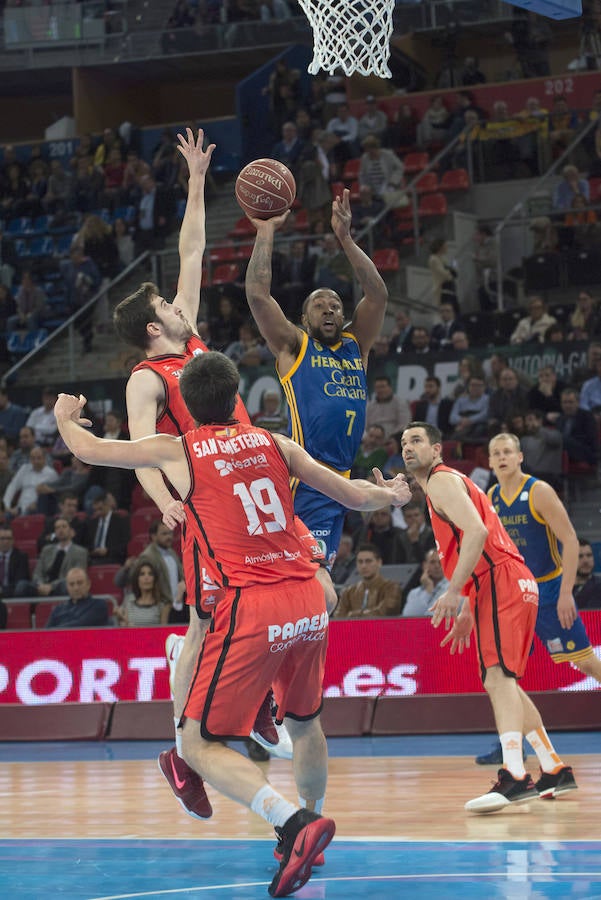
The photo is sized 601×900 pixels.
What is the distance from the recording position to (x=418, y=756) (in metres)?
9.40

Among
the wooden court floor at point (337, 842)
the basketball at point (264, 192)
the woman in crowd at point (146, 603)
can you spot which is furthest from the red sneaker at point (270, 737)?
the woman in crowd at point (146, 603)

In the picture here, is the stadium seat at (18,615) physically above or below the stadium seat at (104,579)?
below

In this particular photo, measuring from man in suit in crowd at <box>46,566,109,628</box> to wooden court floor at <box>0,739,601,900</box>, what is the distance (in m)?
4.09

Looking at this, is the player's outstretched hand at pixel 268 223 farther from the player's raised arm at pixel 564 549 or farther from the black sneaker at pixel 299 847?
the black sneaker at pixel 299 847

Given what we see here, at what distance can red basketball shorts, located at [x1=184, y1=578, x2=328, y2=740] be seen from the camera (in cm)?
478

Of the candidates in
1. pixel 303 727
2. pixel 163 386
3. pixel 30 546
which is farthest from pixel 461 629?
pixel 30 546

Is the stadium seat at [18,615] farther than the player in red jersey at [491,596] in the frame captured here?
Yes

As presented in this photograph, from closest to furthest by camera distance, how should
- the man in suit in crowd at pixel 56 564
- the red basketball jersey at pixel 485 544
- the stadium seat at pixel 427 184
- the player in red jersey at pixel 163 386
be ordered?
the player in red jersey at pixel 163 386
the red basketball jersey at pixel 485 544
the man in suit in crowd at pixel 56 564
the stadium seat at pixel 427 184

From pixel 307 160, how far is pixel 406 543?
9.04 metres

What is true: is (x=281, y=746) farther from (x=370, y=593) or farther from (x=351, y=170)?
(x=351, y=170)

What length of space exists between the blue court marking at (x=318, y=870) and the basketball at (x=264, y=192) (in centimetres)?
318

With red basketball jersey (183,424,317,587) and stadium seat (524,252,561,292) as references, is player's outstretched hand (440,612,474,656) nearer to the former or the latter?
red basketball jersey (183,424,317,587)

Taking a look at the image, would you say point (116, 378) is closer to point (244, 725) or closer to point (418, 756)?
point (418, 756)

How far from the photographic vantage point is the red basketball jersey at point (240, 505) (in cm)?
487
